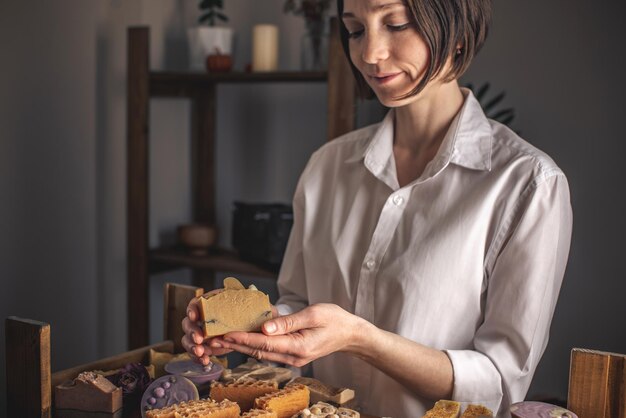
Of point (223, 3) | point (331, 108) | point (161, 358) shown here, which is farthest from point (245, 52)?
point (161, 358)

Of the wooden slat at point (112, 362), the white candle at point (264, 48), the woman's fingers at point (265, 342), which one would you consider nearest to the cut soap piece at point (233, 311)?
the woman's fingers at point (265, 342)

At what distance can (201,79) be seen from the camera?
9.64 feet

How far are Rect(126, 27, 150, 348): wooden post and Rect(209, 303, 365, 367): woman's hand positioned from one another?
1.79 meters

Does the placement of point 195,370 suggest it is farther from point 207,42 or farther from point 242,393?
point 207,42

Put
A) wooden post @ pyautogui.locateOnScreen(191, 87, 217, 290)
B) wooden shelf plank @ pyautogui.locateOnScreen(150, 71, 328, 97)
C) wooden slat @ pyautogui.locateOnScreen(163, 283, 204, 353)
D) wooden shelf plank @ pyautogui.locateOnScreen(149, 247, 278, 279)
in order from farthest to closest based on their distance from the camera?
1. wooden post @ pyautogui.locateOnScreen(191, 87, 217, 290)
2. wooden shelf plank @ pyautogui.locateOnScreen(149, 247, 278, 279)
3. wooden shelf plank @ pyautogui.locateOnScreen(150, 71, 328, 97)
4. wooden slat @ pyautogui.locateOnScreen(163, 283, 204, 353)

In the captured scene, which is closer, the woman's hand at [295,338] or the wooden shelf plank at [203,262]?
the woman's hand at [295,338]

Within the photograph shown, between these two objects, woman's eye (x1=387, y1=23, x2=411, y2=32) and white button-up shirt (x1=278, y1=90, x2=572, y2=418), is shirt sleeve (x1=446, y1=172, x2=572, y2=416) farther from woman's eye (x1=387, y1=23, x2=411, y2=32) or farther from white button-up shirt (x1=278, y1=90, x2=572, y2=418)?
woman's eye (x1=387, y1=23, x2=411, y2=32)

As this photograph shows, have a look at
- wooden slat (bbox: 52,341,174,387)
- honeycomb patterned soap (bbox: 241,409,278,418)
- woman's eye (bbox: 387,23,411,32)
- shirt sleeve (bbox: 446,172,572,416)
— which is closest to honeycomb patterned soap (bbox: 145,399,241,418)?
honeycomb patterned soap (bbox: 241,409,278,418)

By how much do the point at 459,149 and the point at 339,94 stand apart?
43.7 inches

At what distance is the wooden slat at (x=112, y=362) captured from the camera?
49.1 inches

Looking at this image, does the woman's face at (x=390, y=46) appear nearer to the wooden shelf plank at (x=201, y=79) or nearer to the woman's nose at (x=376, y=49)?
the woman's nose at (x=376, y=49)

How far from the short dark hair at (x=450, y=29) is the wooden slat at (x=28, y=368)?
0.82 metres

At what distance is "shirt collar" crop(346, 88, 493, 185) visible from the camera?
150 centimetres

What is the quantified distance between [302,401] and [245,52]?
2.41 metres
